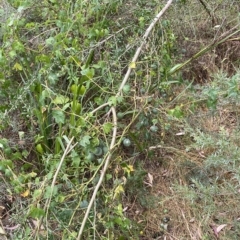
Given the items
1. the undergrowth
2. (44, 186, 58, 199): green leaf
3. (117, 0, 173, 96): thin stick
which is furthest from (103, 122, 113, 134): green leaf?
(44, 186, 58, 199): green leaf

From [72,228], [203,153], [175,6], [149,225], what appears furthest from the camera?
[175,6]

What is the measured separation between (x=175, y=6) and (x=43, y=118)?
105 cm

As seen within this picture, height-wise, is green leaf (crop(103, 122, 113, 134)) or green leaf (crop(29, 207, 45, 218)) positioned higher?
green leaf (crop(103, 122, 113, 134))

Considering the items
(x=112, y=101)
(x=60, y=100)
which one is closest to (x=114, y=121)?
(x=112, y=101)

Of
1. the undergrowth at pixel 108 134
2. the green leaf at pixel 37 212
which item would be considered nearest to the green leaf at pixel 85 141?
the undergrowth at pixel 108 134

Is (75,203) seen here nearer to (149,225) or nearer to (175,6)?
(149,225)

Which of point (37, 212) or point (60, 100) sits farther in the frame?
point (60, 100)

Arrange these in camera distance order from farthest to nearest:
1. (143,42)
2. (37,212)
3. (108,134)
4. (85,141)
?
1. (143,42)
2. (108,134)
3. (85,141)
4. (37,212)

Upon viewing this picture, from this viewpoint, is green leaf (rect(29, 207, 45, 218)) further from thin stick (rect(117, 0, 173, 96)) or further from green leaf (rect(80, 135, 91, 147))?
thin stick (rect(117, 0, 173, 96))

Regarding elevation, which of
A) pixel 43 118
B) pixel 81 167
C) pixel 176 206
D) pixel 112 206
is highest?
pixel 43 118

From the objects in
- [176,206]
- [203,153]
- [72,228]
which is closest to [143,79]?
[203,153]

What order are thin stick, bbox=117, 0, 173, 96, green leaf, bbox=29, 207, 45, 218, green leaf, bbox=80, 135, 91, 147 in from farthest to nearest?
thin stick, bbox=117, 0, 173, 96 → green leaf, bbox=80, 135, 91, 147 → green leaf, bbox=29, 207, 45, 218

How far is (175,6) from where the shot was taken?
260 centimetres

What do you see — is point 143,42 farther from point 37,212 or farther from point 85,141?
point 37,212
